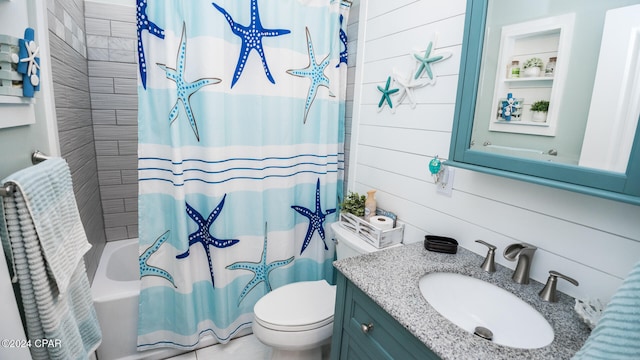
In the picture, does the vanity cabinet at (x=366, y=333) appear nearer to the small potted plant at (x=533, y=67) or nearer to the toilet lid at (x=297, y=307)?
the toilet lid at (x=297, y=307)

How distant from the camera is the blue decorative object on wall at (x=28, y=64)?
0.81 meters

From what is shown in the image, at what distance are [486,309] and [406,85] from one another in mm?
1070

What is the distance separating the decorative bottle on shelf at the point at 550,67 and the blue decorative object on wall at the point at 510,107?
10 cm

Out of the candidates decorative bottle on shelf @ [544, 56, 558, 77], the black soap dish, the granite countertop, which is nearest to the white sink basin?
the granite countertop

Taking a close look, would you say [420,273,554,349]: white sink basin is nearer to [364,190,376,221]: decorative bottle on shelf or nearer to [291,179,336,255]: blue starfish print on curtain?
[364,190,376,221]: decorative bottle on shelf

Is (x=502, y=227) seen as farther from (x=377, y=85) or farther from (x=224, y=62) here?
(x=224, y=62)

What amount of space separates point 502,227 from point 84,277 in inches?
62.3

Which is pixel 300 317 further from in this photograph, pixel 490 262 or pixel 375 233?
pixel 490 262

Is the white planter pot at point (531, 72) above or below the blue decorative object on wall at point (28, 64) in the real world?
above

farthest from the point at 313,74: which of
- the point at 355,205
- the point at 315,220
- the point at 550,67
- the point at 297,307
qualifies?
the point at 297,307

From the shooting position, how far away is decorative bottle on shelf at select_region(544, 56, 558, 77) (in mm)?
946

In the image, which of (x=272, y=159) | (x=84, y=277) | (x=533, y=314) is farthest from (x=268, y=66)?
(x=533, y=314)

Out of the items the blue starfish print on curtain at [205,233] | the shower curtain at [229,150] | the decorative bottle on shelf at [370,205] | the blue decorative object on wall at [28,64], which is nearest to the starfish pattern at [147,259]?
the shower curtain at [229,150]

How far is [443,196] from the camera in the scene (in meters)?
1.41
